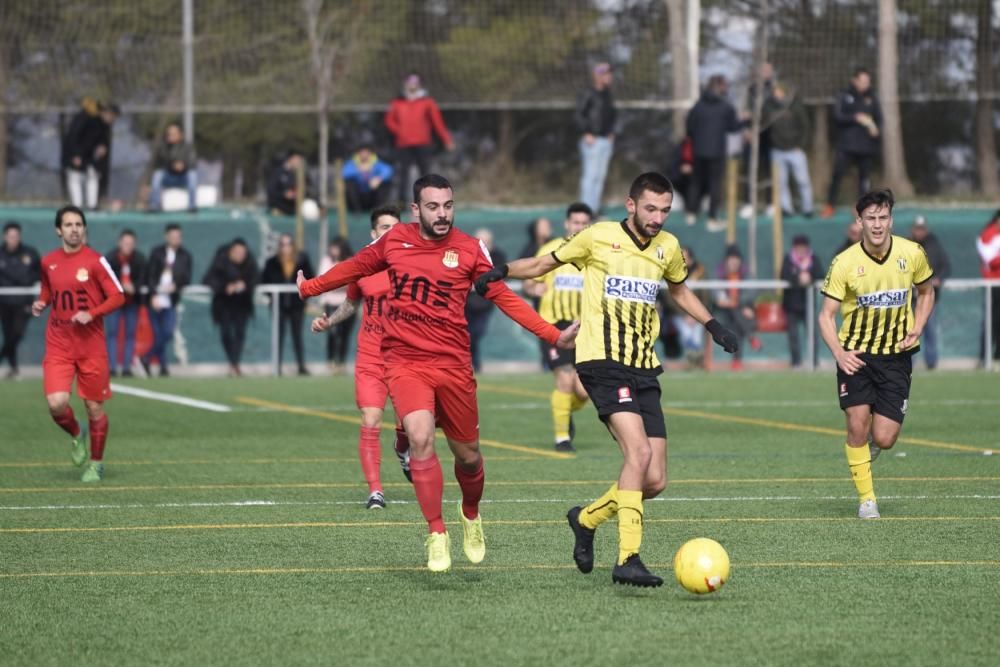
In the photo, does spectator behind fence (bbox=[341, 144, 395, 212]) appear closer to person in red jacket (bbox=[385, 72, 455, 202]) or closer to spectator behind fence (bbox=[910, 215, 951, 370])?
person in red jacket (bbox=[385, 72, 455, 202])

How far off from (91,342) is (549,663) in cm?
808

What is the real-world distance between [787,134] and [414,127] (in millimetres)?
6158

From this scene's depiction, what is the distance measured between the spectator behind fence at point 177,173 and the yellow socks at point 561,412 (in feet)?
46.3

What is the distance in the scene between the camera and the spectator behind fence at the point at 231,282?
1027 inches

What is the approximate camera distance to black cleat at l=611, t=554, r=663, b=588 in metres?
8.52

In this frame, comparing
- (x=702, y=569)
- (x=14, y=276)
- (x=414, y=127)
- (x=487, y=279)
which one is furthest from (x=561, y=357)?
(x=414, y=127)

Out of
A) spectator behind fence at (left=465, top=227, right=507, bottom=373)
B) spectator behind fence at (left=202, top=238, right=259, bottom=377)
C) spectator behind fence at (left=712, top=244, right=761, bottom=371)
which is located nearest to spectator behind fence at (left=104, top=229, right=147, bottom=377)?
spectator behind fence at (left=202, top=238, right=259, bottom=377)

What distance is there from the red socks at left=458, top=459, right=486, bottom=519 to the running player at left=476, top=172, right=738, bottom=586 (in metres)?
0.56

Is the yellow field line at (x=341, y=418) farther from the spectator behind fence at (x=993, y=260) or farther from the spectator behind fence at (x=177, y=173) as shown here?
the spectator behind fence at (x=993, y=260)

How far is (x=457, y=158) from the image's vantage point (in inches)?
1431

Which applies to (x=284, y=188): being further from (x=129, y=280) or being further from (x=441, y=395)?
(x=441, y=395)

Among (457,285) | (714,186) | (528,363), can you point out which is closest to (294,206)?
(528,363)

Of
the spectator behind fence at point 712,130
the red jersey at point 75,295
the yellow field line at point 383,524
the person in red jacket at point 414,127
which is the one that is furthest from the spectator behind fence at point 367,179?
the yellow field line at point 383,524

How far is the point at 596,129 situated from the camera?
28.2 m
